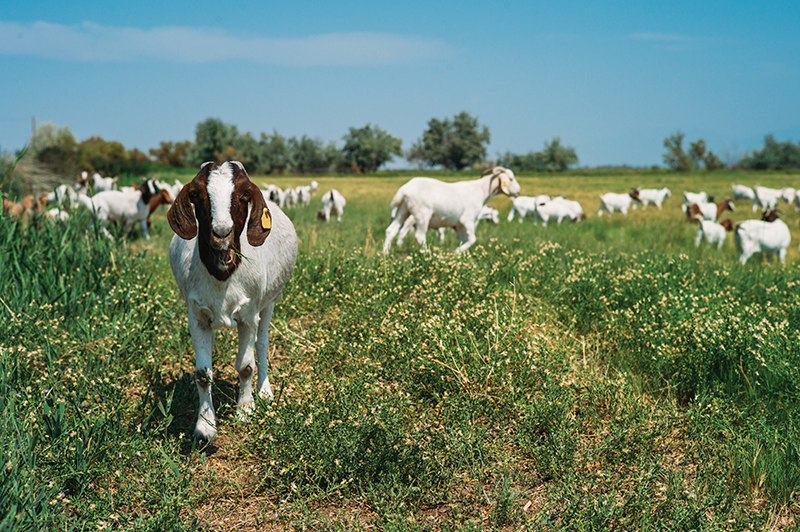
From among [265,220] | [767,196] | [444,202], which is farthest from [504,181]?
Answer: [767,196]

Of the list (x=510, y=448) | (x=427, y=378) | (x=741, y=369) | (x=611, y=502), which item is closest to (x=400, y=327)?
(x=427, y=378)

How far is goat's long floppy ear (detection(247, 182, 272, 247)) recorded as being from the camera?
3.36m

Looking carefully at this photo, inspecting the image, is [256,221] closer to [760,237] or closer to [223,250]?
[223,250]

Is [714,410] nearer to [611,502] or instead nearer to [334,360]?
[611,502]

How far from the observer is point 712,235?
40.3 feet

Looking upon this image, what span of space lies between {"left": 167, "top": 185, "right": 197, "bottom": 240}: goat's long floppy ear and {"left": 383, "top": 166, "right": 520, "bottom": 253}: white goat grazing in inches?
234

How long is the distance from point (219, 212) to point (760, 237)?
10.8 metres

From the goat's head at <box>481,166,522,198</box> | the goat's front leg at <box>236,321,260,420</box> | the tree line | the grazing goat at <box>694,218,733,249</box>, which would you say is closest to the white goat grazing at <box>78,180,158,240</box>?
the goat's head at <box>481,166,522,198</box>

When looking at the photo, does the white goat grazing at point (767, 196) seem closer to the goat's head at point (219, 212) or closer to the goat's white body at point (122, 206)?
the goat's white body at point (122, 206)

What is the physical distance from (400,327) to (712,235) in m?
10.5

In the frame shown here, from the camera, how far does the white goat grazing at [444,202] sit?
9.58 metres

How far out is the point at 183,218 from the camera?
324cm

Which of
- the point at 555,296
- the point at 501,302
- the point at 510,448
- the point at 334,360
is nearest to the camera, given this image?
the point at 510,448

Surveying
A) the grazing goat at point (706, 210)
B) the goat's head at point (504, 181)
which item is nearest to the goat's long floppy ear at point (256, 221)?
the goat's head at point (504, 181)
